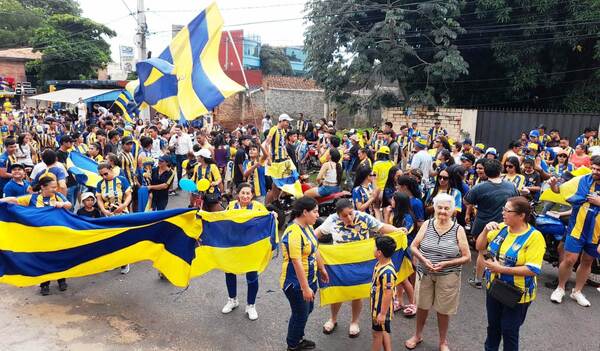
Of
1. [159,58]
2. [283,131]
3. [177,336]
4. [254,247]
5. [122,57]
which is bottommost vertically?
[177,336]

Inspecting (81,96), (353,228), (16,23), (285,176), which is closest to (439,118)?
(285,176)

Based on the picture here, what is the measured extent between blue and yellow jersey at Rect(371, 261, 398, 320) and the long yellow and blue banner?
5.11 ft

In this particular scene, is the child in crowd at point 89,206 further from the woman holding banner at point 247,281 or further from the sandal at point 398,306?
the sandal at point 398,306

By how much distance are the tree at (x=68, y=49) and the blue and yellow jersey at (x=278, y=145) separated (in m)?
30.1

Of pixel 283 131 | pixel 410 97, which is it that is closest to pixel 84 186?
pixel 283 131

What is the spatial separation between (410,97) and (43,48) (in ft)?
97.1

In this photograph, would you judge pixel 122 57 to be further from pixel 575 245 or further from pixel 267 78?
pixel 575 245

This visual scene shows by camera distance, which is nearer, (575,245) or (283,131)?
(575,245)

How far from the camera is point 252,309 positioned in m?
5.07

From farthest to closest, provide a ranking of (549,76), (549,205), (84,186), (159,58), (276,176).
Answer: (549,76), (159,58), (276,176), (84,186), (549,205)

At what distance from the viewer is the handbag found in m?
3.66

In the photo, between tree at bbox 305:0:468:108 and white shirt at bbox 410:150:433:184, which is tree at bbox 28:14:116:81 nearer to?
tree at bbox 305:0:468:108

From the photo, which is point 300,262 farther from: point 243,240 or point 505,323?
point 505,323

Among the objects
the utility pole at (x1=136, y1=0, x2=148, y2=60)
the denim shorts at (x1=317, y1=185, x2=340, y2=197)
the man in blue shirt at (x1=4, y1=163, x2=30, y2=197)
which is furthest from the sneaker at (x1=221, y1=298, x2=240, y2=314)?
the utility pole at (x1=136, y1=0, x2=148, y2=60)
